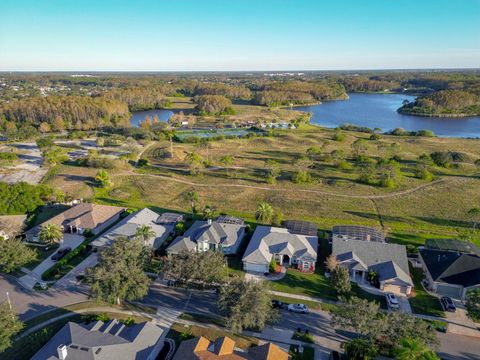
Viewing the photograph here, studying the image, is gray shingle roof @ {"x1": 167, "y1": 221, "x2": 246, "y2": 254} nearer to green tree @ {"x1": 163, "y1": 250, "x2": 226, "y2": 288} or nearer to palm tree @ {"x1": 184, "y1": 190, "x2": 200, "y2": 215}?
green tree @ {"x1": 163, "y1": 250, "x2": 226, "y2": 288}

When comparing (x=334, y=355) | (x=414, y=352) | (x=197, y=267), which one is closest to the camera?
(x=414, y=352)

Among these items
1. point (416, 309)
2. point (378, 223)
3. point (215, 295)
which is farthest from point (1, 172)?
point (416, 309)

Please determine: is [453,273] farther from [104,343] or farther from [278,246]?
[104,343]

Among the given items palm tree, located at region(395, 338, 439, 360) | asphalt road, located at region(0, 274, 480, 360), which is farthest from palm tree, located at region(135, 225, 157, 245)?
palm tree, located at region(395, 338, 439, 360)

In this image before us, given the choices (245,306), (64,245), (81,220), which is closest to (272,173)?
(81,220)

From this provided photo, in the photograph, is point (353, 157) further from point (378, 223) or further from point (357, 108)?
point (357, 108)
